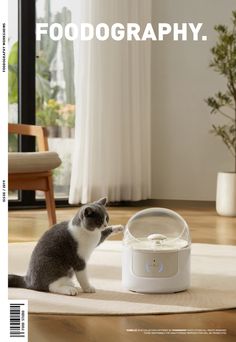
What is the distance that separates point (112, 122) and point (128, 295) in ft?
5.72

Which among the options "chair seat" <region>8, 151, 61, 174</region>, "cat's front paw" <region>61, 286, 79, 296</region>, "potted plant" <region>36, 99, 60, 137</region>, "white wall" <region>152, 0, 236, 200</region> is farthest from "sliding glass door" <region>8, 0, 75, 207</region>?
"cat's front paw" <region>61, 286, 79, 296</region>

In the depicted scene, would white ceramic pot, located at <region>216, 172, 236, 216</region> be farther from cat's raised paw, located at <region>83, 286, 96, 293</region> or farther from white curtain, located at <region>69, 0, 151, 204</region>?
cat's raised paw, located at <region>83, 286, 96, 293</region>

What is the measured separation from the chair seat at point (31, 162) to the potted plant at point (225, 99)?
3.03ft

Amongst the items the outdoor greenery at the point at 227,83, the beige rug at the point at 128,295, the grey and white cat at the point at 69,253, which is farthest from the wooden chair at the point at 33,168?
the outdoor greenery at the point at 227,83

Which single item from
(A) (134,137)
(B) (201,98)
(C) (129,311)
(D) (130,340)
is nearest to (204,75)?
(B) (201,98)

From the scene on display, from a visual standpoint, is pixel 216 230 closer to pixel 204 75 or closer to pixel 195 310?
pixel 204 75

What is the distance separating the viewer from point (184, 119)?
312 cm

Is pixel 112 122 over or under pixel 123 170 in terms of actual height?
over

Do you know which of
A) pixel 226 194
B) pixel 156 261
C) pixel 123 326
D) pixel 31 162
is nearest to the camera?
pixel 123 326

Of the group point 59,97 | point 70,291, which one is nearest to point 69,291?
point 70,291

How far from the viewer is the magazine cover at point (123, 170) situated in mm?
1598

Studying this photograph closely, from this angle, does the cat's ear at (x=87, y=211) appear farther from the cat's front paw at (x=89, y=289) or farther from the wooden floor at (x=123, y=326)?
the wooden floor at (x=123, y=326)

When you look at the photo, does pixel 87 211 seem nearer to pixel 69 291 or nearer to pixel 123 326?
pixel 69 291

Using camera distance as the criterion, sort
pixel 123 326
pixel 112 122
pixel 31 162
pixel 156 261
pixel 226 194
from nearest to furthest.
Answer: pixel 123 326 → pixel 156 261 → pixel 31 162 → pixel 226 194 → pixel 112 122
